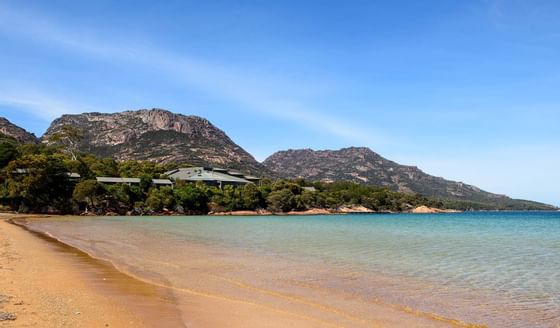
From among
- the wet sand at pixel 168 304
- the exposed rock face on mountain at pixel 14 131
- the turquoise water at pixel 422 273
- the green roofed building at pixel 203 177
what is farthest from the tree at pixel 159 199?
the exposed rock face on mountain at pixel 14 131

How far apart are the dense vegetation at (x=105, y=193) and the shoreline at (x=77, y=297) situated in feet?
211

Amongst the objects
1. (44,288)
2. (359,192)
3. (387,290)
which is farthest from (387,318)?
(359,192)

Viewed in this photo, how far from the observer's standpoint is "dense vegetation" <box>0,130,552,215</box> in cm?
7112

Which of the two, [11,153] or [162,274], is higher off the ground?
[11,153]

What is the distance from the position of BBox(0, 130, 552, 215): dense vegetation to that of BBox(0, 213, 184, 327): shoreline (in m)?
64.2

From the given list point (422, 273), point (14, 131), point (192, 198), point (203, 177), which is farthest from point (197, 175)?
point (422, 273)

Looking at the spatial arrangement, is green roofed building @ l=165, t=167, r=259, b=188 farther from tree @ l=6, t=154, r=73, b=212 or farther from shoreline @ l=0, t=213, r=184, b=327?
shoreline @ l=0, t=213, r=184, b=327

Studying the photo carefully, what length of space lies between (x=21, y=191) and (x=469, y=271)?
7157 cm

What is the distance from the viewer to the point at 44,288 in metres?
10.2

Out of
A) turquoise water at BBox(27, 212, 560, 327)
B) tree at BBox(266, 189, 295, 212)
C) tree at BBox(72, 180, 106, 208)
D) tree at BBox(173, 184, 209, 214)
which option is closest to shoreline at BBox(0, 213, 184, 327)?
turquoise water at BBox(27, 212, 560, 327)

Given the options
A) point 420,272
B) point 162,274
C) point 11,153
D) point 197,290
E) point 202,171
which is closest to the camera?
point 197,290

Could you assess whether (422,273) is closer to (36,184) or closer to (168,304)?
(168,304)

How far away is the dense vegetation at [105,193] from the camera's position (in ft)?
233

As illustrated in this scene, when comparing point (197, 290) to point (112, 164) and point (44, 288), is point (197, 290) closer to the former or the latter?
point (44, 288)
